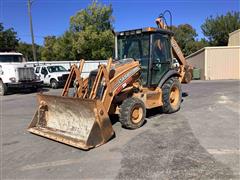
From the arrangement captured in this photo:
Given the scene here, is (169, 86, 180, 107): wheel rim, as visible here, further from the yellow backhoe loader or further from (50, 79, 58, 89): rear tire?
(50, 79, 58, 89): rear tire

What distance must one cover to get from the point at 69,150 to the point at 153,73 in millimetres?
3729

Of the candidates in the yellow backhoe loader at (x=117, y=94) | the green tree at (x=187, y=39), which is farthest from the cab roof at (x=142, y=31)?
the green tree at (x=187, y=39)

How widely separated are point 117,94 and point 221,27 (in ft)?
120

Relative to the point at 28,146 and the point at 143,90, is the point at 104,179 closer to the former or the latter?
the point at 28,146

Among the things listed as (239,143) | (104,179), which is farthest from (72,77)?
(239,143)

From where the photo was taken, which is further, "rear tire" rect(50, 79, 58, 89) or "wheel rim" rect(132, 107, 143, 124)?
"rear tire" rect(50, 79, 58, 89)

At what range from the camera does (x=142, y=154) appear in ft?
17.6

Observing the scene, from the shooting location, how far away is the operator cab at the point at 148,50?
8.23m

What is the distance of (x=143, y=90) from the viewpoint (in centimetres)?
814

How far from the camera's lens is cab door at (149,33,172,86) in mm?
8289

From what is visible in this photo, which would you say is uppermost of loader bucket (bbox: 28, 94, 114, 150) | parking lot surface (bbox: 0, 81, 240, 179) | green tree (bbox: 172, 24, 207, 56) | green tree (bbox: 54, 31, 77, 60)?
green tree (bbox: 172, 24, 207, 56)

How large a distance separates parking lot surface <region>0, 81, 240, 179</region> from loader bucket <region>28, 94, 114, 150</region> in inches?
6.8

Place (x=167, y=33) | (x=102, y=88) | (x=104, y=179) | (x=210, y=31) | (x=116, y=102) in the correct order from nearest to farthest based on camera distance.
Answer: (x=104, y=179) < (x=102, y=88) < (x=116, y=102) < (x=167, y=33) < (x=210, y=31)

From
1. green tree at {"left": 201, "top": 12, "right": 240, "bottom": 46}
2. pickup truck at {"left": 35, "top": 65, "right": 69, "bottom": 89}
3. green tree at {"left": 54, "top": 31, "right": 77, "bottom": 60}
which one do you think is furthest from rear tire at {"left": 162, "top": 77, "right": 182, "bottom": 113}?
green tree at {"left": 201, "top": 12, "right": 240, "bottom": 46}
